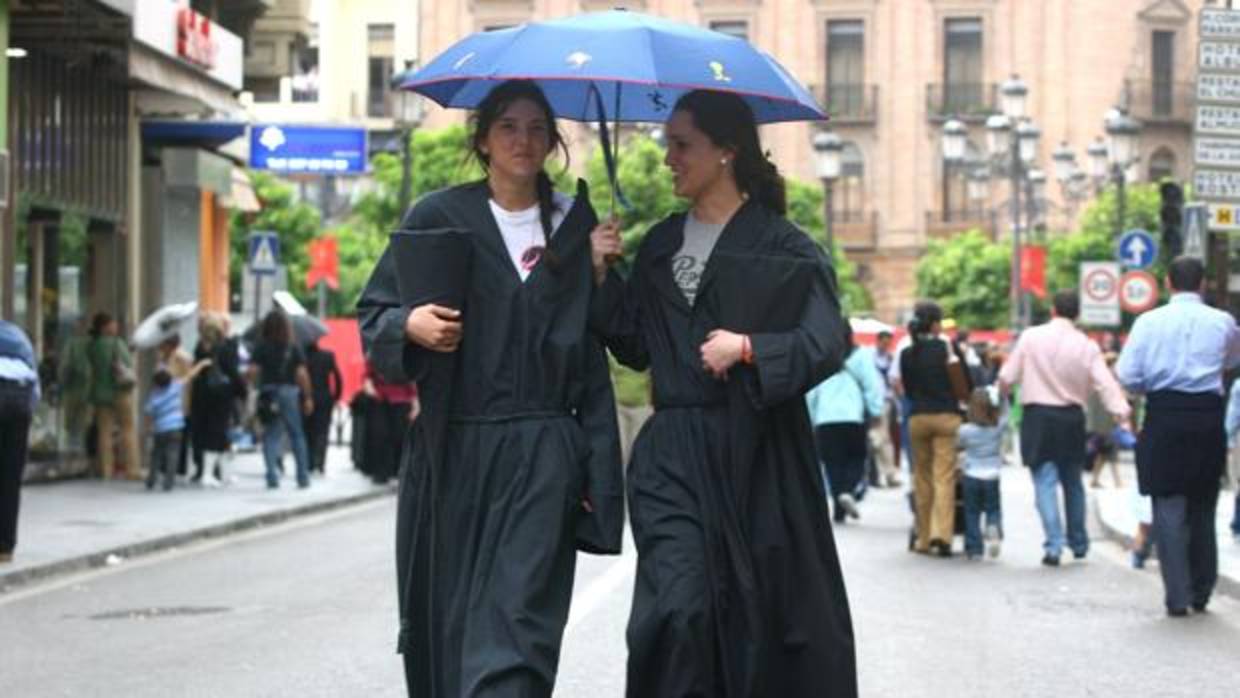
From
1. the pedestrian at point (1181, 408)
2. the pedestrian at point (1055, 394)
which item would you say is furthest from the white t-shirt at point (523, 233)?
the pedestrian at point (1055, 394)

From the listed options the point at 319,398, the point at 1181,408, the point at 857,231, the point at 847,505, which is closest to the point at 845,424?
the point at 847,505

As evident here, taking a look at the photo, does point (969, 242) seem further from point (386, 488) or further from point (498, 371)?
point (498, 371)

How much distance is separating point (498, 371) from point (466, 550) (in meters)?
0.48

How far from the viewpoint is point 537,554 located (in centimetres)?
732

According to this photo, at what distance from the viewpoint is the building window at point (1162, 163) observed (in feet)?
275

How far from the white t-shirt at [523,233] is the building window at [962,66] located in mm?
77895

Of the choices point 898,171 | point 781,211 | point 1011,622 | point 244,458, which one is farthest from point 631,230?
point 781,211

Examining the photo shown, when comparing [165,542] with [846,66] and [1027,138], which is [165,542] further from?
[846,66]

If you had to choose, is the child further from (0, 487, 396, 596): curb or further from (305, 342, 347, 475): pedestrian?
(305, 342, 347, 475): pedestrian

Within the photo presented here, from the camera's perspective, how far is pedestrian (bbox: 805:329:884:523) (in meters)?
23.8

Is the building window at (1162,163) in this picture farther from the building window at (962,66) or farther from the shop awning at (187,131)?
the shop awning at (187,131)

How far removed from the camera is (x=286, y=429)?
28.9 meters

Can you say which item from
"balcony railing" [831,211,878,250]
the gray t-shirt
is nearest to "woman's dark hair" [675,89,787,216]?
the gray t-shirt

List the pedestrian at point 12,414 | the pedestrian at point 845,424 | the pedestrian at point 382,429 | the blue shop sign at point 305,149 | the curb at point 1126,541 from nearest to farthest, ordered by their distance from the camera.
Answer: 1. the curb at point 1126,541
2. the pedestrian at point 12,414
3. the pedestrian at point 845,424
4. the pedestrian at point 382,429
5. the blue shop sign at point 305,149
